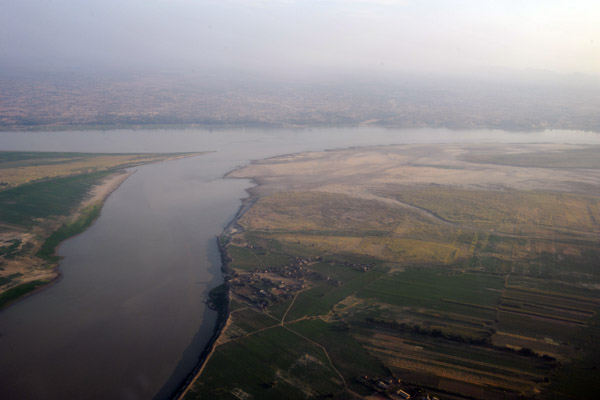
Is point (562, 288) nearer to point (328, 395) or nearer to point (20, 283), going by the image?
point (328, 395)

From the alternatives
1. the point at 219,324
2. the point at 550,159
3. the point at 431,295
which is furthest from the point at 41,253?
the point at 550,159

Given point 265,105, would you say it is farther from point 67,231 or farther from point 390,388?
point 390,388

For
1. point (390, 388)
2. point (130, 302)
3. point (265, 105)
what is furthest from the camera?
point (265, 105)

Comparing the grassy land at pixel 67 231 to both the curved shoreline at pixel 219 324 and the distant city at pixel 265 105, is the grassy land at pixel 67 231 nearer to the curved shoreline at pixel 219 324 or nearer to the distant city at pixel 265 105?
the curved shoreline at pixel 219 324

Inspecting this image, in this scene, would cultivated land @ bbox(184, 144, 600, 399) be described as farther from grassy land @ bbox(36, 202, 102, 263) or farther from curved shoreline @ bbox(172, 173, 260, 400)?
grassy land @ bbox(36, 202, 102, 263)

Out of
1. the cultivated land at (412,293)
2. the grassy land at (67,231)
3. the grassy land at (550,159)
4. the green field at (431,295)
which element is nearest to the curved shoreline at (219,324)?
the cultivated land at (412,293)

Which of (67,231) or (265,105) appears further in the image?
(265,105)
